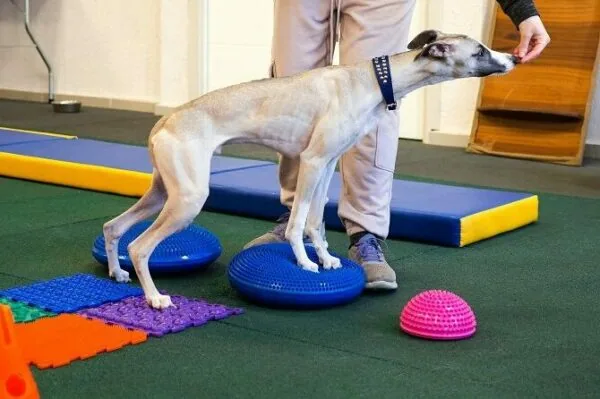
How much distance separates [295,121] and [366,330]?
0.68 m

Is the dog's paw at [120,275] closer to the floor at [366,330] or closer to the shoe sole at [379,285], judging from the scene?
the floor at [366,330]

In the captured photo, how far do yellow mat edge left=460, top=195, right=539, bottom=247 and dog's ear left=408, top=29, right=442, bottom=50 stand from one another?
1030 mm

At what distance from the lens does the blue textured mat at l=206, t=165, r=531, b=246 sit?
12.7 feet

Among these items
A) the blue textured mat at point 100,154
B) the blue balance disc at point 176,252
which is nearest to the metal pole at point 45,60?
the blue textured mat at point 100,154

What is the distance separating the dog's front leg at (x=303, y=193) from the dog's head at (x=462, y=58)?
46 centimetres

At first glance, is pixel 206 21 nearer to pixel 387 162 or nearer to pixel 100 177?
pixel 100 177

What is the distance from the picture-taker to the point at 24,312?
283 cm

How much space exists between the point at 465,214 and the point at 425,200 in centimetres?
31

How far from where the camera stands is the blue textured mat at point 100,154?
501cm

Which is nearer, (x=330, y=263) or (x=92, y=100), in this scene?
(x=330, y=263)

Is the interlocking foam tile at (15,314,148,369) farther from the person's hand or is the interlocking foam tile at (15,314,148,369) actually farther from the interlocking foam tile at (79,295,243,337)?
the person's hand

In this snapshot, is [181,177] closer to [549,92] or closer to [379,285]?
[379,285]

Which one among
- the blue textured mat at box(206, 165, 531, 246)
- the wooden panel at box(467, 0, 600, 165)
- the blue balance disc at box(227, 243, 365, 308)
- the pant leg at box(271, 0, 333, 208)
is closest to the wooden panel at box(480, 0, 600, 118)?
the wooden panel at box(467, 0, 600, 165)

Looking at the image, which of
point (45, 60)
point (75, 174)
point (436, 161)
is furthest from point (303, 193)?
point (45, 60)
